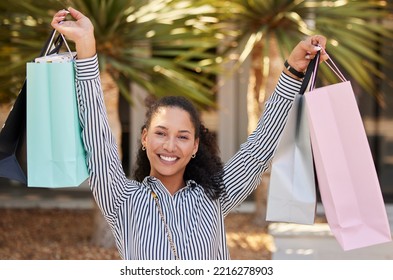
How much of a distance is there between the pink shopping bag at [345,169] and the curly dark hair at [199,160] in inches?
14.5

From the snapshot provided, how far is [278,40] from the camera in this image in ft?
18.4

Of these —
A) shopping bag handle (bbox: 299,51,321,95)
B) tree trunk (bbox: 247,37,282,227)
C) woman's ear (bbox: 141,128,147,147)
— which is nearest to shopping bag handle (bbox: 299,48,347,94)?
shopping bag handle (bbox: 299,51,321,95)

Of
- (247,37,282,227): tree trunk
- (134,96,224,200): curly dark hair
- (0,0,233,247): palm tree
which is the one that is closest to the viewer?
(134,96,224,200): curly dark hair

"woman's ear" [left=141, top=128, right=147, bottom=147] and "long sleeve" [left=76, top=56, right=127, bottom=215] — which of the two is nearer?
"long sleeve" [left=76, top=56, right=127, bottom=215]

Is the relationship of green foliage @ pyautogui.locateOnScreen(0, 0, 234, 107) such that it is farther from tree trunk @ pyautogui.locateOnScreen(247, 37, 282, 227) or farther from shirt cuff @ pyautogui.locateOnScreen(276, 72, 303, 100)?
shirt cuff @ pyautogui.locateOnScreen(276, 72, 303, 100)

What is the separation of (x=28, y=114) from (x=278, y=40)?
3.65 m

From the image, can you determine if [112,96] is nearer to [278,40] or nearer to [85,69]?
[278,40]

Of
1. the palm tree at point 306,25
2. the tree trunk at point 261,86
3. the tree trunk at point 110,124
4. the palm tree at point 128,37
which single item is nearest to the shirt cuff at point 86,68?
the palm tree at point 128,37

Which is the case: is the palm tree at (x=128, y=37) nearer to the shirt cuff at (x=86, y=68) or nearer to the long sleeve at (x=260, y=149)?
the long sleeve at (x=260, y=149)

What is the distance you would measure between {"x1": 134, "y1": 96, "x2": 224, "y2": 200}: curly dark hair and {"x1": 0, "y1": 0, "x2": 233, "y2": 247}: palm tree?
258cm

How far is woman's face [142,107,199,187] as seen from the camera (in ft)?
7.38

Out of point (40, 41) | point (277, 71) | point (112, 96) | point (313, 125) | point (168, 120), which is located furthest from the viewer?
point (277, 71)

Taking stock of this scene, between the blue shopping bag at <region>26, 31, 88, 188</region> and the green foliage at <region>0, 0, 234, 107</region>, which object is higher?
the green foliage at <region>0, 0, 234, 107</region>

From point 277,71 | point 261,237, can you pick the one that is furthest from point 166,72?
point 261,237
